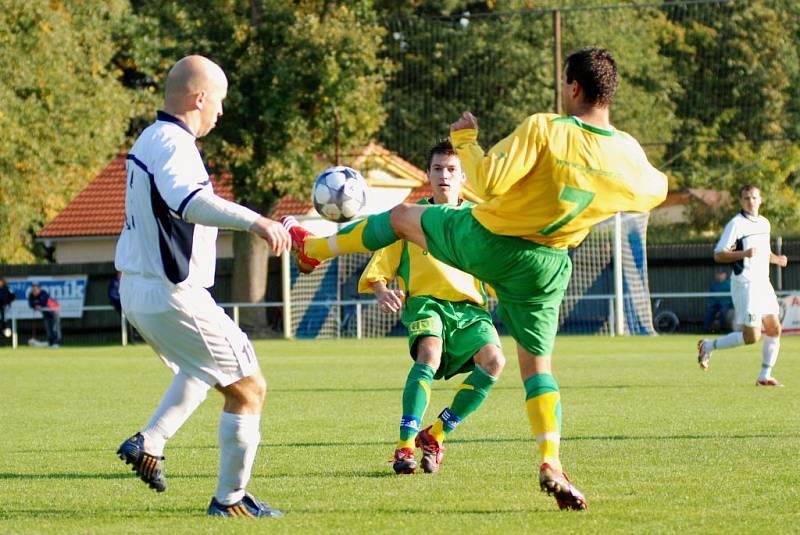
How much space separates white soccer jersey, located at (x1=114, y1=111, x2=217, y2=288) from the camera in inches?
224

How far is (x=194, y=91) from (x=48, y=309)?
27.3 meters

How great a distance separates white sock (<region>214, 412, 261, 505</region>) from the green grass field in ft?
0.50

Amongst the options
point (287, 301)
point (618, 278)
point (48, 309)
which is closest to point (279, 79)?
point (287, 301)

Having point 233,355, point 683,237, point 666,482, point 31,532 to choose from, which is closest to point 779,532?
point 666,482

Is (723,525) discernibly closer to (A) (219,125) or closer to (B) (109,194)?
(A) (219,125)

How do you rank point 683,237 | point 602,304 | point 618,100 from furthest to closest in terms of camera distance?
point 618,100 → point 683,237 → point 602,304

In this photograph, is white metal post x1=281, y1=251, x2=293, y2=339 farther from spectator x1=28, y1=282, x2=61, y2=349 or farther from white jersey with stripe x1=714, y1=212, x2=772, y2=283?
white jersey with stripe x1=714, y1=212, x2=772, y2=283

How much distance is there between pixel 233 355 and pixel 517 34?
41.7 meters

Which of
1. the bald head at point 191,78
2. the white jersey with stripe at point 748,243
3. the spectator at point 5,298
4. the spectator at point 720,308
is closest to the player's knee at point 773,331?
the white jersey with stripe at point 748,243

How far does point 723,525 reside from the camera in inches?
221

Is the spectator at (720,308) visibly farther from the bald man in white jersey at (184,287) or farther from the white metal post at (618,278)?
the bald man in white jersey at (184,287)

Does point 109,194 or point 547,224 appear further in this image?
point 109,194

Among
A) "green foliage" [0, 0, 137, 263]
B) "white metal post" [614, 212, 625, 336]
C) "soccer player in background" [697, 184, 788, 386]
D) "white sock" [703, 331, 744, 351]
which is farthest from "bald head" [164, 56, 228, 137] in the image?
"green foliage" [0, 0, 137, 263]

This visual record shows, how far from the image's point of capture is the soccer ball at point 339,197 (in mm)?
7766
